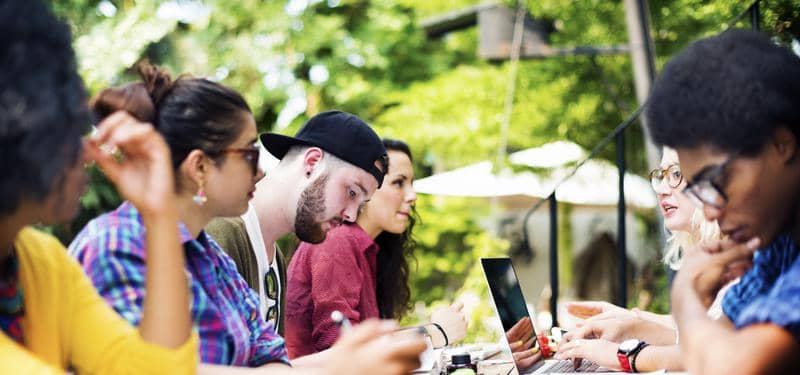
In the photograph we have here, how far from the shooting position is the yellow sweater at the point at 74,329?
62.1 inches

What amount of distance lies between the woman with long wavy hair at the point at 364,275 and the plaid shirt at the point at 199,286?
4.24 feet

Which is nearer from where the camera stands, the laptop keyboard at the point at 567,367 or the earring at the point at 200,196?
the earring at the point at 200,196

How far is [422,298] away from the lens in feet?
44.9

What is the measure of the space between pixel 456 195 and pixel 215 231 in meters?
10.0

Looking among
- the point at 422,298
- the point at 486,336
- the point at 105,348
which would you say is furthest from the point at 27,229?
the point at 422,298

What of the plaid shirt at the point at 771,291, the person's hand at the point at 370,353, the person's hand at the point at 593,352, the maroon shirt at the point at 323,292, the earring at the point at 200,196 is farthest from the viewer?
the maroon shirt at the point at 323,292

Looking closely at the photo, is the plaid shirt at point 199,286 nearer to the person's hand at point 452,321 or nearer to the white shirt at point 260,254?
the white shirt at point 260,254

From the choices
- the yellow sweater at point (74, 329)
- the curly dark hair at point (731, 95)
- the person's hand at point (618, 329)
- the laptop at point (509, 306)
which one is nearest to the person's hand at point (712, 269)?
the curly dark hair at point (731, 95)

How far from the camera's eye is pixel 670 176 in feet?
11.4

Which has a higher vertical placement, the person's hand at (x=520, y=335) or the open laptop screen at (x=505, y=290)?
the open laptop screen at (x=505, y=290)

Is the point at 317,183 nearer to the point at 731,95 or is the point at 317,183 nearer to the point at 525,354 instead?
the point at 525,354

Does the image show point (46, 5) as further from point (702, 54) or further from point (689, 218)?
point (689, 218)

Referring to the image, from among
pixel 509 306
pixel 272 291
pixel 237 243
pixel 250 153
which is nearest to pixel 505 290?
pixel 509 306

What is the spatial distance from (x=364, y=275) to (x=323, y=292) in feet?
1.41
